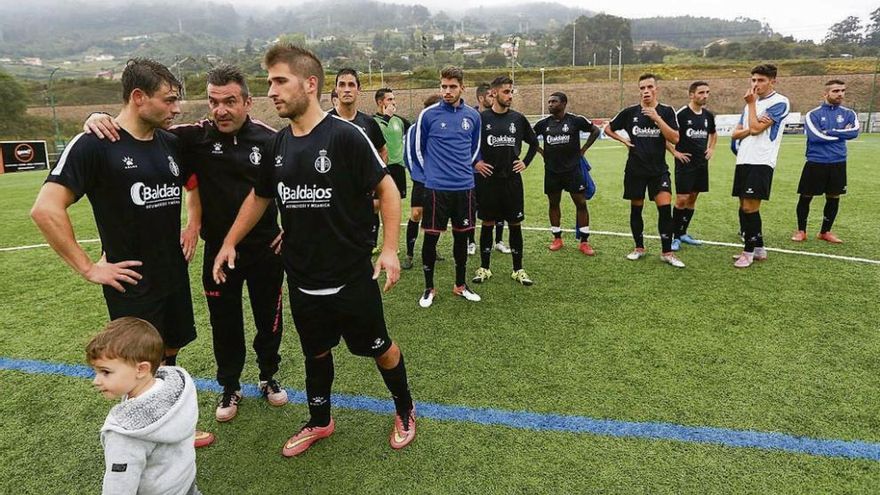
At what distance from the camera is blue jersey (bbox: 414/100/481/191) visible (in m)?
5.65

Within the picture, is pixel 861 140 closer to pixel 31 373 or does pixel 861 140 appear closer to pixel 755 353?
pixel 755 353

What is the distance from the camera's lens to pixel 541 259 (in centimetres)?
737

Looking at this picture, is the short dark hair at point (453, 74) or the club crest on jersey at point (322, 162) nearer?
the club crest on jersey at point (322, 162)

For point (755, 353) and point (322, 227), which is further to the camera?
point (755, 353)

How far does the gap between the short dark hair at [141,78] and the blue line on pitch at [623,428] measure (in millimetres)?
2280

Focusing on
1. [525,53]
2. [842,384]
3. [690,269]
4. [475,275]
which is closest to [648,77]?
[690,269]

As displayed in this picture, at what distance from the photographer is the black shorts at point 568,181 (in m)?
7.50

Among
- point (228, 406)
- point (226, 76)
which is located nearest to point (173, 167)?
point (226, 76)

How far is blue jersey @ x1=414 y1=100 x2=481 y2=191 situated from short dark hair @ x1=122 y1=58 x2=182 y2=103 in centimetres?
318

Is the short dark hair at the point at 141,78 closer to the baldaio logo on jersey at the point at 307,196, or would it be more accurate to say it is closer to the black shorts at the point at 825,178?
the baldaio logo on jersey at the point at 307,196

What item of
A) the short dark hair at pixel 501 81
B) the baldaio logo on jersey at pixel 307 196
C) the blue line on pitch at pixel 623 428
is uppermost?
the short dark hair at pixel 501 81

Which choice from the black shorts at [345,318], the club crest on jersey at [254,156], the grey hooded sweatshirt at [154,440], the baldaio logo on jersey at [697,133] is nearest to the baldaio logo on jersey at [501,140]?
the baldaio logo on jersey at [697,133]

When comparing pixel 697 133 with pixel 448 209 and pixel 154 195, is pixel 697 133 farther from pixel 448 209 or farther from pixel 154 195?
pixel 154 195

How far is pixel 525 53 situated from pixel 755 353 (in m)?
150
